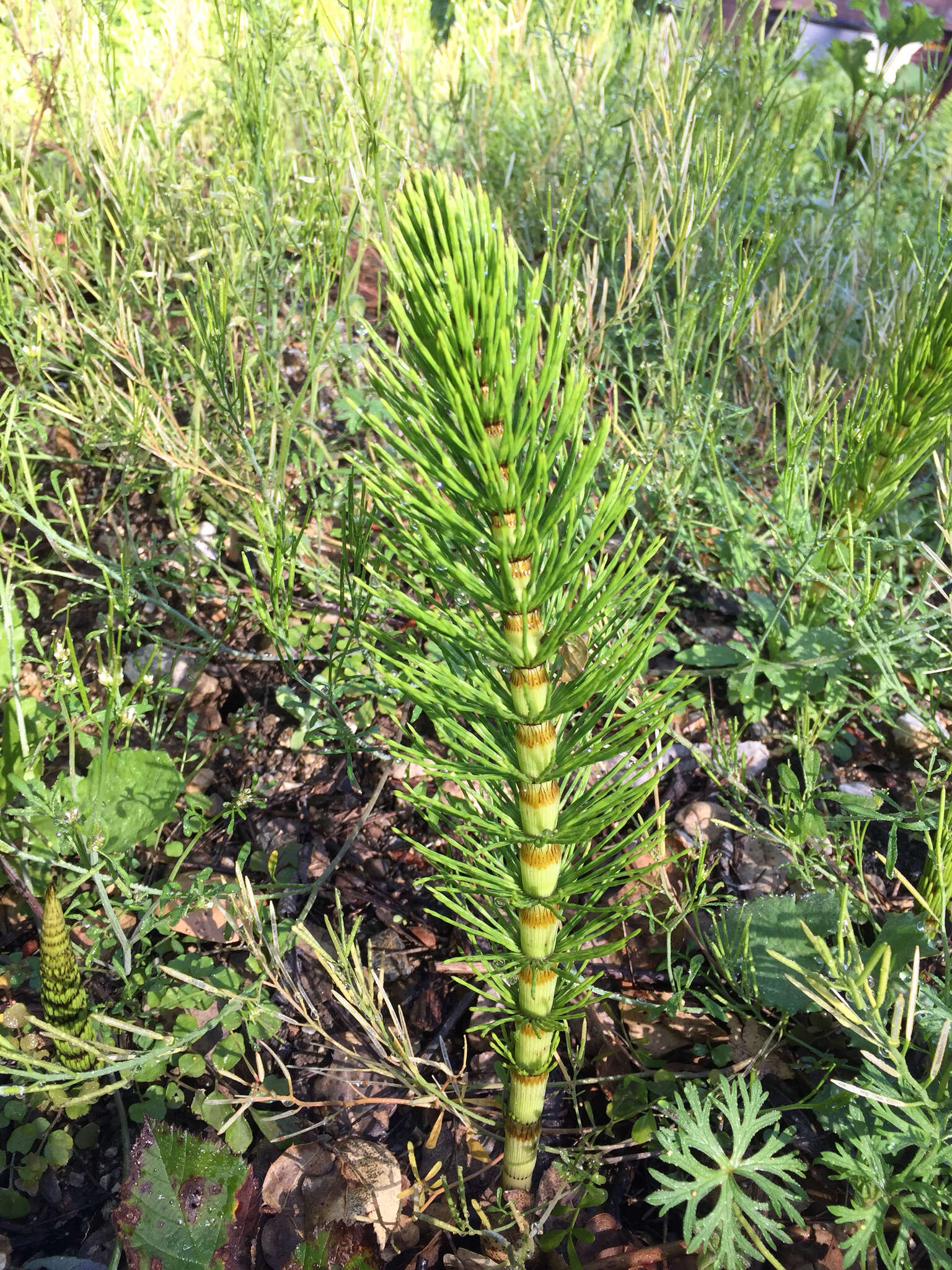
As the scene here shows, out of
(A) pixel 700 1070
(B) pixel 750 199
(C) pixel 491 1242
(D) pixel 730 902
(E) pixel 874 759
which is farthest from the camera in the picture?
(B) pixel 750 199

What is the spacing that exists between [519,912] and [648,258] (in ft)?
3.72

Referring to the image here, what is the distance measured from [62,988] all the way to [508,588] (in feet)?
3.09

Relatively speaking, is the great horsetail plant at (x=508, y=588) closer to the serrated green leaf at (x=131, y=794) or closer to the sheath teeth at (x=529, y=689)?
the sheath teeth at (x=529, y=689)

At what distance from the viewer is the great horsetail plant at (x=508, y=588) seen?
65 centimetres

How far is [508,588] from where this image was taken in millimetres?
757

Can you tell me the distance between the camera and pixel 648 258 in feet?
5.15

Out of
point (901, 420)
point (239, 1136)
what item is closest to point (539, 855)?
point (239, 1136)

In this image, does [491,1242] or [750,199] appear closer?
[491,1242]

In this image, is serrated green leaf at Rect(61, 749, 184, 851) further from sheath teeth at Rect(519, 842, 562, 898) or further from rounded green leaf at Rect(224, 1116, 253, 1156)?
sheath teeth at Rect(519, 842, 562, 898)

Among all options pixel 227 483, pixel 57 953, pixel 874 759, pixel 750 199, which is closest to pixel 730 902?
pixel 874 759

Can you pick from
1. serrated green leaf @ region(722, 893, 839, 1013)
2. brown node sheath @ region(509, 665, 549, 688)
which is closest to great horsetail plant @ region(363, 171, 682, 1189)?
brown node sheath @ region(509, 665, 549, 688)

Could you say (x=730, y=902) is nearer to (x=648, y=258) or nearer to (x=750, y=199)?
(x=648, y=258)

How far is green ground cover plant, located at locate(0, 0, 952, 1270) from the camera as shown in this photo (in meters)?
0.87

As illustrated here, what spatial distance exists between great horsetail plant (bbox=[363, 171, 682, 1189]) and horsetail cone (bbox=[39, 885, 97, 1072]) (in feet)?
1.76
